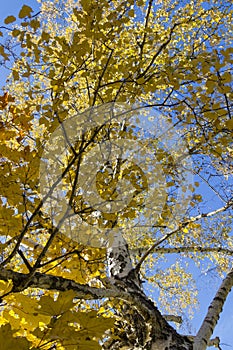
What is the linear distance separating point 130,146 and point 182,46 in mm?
2427

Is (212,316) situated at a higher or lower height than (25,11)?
lower

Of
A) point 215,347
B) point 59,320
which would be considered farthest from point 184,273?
point 59,320

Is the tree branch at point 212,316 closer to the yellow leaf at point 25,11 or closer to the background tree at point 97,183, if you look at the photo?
the background tree at point 97,183

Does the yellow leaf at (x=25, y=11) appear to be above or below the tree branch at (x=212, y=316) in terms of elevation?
above

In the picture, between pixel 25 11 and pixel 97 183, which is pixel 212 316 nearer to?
pixel 97 183

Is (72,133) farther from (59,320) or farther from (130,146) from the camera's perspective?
(59,320)

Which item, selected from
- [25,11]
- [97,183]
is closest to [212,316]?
[97,183]

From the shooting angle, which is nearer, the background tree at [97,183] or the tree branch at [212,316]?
the background tree at [97,183]

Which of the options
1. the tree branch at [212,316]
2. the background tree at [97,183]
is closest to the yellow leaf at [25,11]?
the background tree at [97,183]

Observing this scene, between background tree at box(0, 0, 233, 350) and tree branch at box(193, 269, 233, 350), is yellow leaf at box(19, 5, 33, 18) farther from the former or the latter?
tree branch at box(193, 269, 233, 350)

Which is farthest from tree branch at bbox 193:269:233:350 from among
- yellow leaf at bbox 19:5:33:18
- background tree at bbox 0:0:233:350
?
Result: yellow leaf at bbox 19:5:33:18

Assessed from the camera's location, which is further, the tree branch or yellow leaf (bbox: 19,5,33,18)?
the tree branch

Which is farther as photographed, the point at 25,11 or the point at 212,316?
the point at 212,316

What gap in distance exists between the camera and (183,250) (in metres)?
4.87
